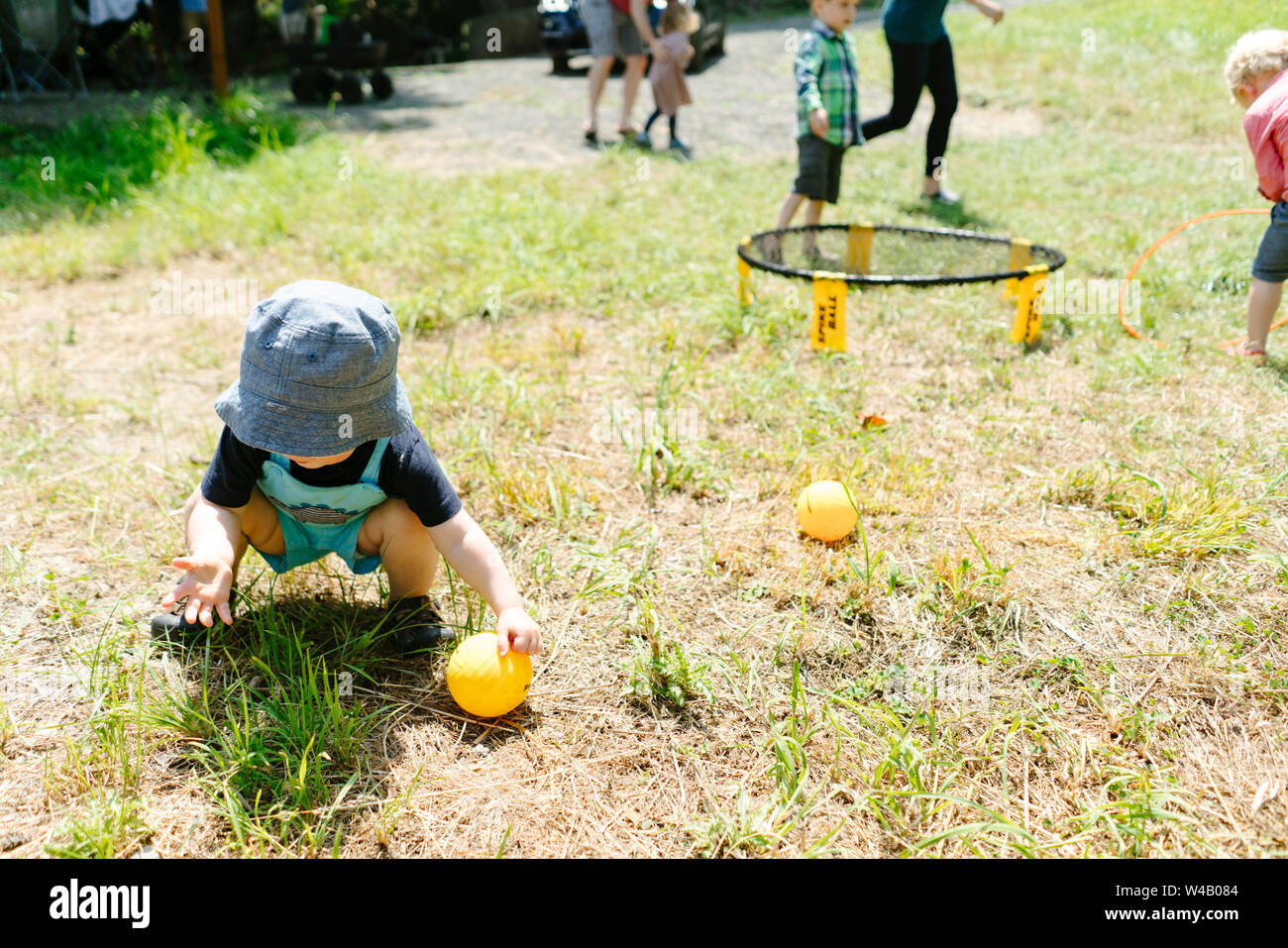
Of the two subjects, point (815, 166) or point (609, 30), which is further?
point (609, 30)

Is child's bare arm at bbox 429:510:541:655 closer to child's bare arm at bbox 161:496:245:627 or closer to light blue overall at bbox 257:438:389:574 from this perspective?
light blue overall at bbox 257:438:389:574

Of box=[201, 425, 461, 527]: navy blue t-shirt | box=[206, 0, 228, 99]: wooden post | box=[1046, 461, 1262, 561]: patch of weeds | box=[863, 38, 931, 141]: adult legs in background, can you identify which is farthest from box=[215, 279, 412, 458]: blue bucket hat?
box=[206, 0, 228, 99]: wooden post

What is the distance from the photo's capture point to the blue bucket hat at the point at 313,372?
73.7 inches

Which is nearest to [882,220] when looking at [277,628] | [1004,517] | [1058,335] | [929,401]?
[1058,335]

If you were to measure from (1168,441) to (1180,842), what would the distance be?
1722 mm

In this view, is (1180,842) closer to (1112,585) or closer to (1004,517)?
(1112,585)

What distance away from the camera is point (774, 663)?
226 centimetres

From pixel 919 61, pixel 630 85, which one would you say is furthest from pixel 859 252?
pixel 630 85

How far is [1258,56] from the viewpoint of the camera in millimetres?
3547

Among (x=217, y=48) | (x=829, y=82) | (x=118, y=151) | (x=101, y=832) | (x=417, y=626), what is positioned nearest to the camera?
(x=101, y=832)

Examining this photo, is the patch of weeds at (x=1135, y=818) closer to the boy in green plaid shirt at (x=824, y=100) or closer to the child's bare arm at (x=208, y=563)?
the child's bare arm at (x=208, y=563)

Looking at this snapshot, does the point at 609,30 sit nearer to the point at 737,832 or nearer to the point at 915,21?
the point at 915,21

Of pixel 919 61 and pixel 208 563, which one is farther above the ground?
pixel 919 61

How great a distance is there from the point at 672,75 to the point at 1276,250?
539 centimetres
